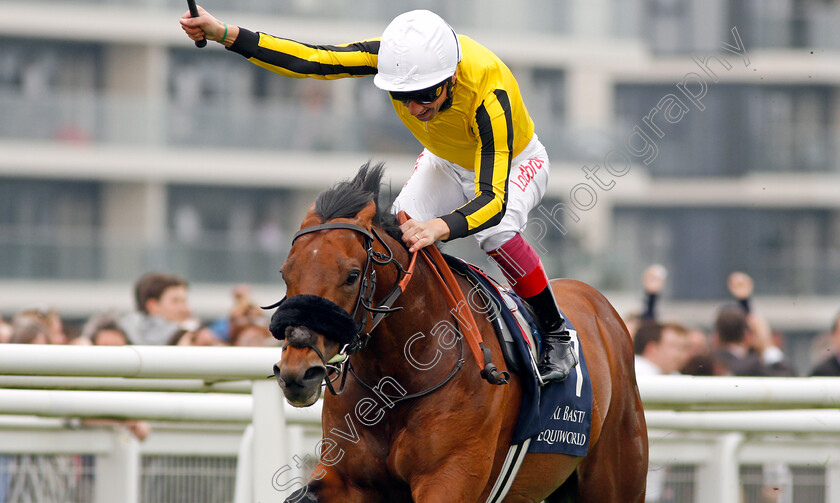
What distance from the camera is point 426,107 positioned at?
11.9 ft

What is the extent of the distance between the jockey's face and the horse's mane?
0.66 feet

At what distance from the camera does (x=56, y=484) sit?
4734mm

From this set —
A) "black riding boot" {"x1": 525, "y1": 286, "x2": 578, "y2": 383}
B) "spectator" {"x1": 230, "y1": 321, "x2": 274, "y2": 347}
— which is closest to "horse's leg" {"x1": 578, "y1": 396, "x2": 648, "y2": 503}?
"black riding boot" {"x1": 525, "y1": 286, "x2": 578, "y2": 383}

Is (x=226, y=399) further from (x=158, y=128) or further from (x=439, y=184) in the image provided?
(x=158, y=128)

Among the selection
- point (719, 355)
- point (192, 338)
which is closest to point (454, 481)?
point (192, 338)

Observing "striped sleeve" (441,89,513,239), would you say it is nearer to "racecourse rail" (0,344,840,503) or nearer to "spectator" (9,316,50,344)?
"racecourse rail" (0,344,840,503)

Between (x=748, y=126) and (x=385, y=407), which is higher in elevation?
(x=748, y=126)

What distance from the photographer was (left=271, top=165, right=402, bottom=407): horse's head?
301 cm

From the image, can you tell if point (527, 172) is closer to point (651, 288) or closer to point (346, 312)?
point (346, 312)

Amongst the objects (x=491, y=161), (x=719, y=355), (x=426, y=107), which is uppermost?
(x=719, y=355)

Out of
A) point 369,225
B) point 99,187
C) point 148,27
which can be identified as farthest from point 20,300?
point 369,225

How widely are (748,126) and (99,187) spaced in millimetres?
16888

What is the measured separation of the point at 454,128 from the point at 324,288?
3.22ft

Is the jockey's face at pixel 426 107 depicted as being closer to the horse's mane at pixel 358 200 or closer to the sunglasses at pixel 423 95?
the sunglasses at pixel 423 95
